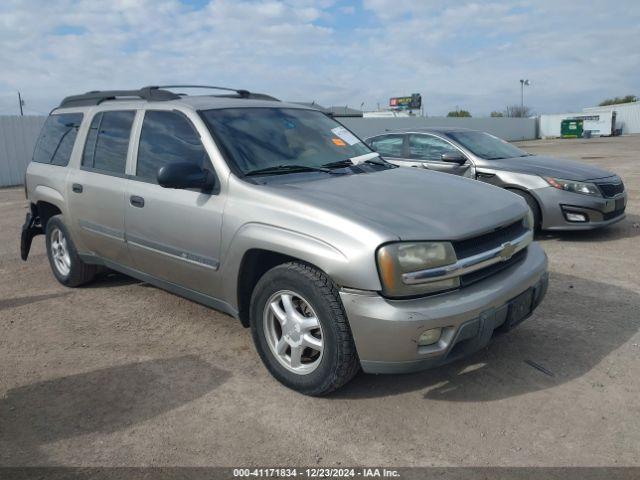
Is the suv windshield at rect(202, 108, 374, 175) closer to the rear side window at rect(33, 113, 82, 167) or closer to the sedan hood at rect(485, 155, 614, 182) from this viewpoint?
the rear side window at rect(33, 113, 82, 167)

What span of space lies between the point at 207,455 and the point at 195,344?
4.86 ft

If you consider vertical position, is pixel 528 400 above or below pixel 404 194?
below

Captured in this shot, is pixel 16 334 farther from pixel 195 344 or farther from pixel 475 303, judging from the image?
pixel 475 303

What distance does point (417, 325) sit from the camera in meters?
2.91

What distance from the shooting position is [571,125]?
2130 inches

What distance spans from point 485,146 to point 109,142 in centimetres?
531

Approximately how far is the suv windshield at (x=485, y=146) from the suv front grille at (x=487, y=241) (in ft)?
13.9

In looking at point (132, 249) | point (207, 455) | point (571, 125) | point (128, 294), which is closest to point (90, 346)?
point (132, 249)

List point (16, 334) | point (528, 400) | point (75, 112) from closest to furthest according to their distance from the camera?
point (528, 400) < point (16, 334) < point (75, 112)

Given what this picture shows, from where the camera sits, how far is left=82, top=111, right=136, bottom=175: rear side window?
4.64 metres

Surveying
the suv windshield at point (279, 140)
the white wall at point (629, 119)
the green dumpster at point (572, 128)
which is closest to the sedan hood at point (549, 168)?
the suv windshield at point (279, 140)

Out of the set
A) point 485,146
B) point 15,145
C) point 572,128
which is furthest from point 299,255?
point 572,128

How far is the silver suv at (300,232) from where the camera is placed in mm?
2996

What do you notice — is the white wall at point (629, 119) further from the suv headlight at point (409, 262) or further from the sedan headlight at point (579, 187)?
the suv headlight at point (409, 262)
